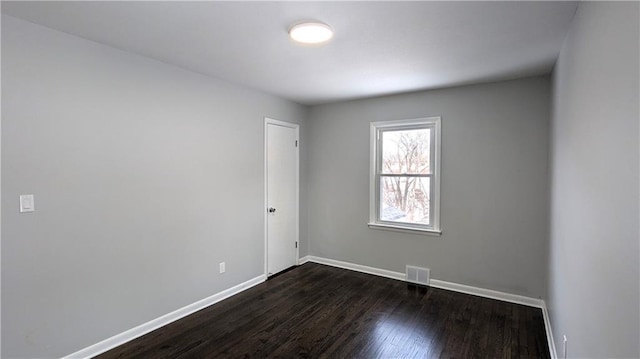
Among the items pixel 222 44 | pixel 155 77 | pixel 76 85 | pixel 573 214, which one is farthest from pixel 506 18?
pixel 76 85

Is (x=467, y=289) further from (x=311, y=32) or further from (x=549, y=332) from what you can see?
(x=311, y=32)

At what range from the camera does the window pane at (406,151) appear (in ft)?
13.2

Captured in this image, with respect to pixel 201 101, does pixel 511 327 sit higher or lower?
lower

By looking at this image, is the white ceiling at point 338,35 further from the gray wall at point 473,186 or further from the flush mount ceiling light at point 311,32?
the gray wall at point 473,186

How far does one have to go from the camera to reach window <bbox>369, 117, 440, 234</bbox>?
12.9 feet

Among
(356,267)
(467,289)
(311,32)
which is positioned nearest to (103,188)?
(311,32)

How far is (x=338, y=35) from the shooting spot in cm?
229

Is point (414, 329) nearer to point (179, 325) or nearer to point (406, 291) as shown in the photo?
point (406, 291)

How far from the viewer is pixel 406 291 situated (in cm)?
376

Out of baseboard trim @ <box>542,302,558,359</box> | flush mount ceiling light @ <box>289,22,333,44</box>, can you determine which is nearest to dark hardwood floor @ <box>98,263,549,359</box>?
baseboard trim @ <box>542,302,558,359</box>

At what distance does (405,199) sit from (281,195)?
67.1 inches

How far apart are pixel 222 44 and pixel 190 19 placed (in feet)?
1.37

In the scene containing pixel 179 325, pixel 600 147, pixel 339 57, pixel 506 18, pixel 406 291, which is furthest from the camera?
pixel 406 291

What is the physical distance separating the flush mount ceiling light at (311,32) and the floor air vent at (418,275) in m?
3.01
